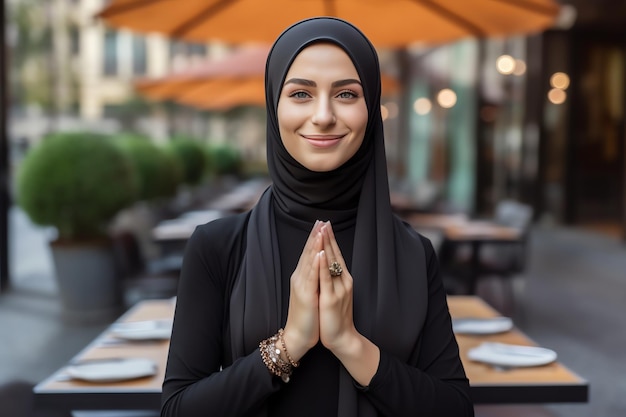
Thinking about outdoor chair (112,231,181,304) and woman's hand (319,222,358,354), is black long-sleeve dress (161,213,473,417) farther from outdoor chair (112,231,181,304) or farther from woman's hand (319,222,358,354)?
outdoor chair (112,231,181,304)

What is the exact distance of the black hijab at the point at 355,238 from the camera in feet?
4.66

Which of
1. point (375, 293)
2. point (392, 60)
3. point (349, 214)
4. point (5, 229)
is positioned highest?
point (392, 60)

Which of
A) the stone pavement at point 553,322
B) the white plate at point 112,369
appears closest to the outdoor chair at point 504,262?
the stone pavement at point 553,322

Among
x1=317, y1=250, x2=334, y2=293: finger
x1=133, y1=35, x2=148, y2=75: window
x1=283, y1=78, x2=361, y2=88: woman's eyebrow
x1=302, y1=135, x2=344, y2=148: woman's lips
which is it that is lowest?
x1=317, y1=250, x2=334, y2=293: finger

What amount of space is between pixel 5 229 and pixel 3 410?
655 centimetres

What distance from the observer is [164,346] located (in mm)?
2779

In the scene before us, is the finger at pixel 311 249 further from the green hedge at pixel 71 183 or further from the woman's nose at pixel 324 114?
the green hedge at pixel 71 183

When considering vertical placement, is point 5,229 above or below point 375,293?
below

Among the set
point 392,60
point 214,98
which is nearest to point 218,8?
point 214,98

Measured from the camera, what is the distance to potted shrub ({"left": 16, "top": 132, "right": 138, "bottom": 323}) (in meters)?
6.54

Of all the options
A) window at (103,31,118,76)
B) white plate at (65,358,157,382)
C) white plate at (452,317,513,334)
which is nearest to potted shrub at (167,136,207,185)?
white plate at (452,317,513,334)

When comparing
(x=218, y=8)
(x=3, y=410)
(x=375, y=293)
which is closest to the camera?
(x=375, y=293)

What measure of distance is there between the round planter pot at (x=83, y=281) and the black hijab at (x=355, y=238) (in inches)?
213

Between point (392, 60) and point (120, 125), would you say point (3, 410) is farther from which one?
point (120, 125)
